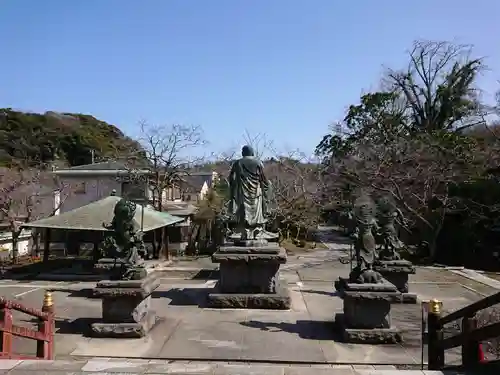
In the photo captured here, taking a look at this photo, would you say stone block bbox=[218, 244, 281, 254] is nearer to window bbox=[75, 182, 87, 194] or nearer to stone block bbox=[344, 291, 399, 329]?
stone block bbox=[344, 291, 399, 329]

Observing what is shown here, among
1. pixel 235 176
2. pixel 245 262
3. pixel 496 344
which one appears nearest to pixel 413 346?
pixel 496 344

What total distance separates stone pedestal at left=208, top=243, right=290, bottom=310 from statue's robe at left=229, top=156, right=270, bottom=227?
92 centimetres

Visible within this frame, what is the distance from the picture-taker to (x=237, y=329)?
897 centimetres

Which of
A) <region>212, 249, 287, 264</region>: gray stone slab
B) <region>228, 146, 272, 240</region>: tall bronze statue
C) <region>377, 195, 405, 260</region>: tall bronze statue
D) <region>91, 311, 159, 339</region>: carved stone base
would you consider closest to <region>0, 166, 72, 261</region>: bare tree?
<region>228, 146, 272, 240</region>: tall bronze statue

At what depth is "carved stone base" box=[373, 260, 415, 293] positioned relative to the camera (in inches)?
465

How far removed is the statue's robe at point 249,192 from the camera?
11.6 m

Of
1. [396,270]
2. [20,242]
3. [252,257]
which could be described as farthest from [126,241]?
[20,242]

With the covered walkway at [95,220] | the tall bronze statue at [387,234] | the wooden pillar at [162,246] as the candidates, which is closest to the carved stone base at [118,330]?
the tall bronze statue at [387,234]

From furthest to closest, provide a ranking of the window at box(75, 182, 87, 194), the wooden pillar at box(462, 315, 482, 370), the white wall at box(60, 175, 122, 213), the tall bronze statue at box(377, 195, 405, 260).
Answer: the white wall at box(60, 175, 122, 213), the window at box(75, 182, 87, 194), the tall bronze statue at box(377, 195, 405, 260), the wooden pillar at box(462, 315, 482, 370)

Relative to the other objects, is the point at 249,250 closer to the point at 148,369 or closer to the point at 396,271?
the point at 396,271

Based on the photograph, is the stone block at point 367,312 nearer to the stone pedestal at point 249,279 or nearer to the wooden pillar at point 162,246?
the stone pedestal at point 249,279

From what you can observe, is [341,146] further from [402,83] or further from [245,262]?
[245,262]

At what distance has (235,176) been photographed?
38.7 ft

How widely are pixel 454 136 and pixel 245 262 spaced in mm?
21631
